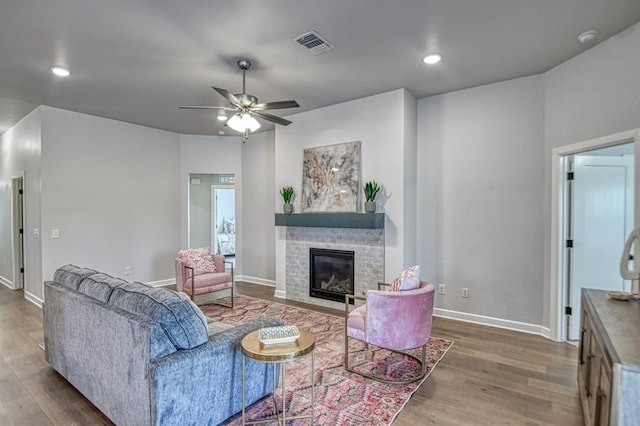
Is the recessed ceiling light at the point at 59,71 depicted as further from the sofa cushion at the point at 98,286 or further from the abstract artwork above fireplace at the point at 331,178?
the abstract artwork above fireplace at the point at 331,178

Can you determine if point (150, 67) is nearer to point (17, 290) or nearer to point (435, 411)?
point (435, 411)

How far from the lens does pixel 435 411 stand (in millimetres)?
2398

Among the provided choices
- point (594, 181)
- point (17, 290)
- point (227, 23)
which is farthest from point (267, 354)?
point (17, 290)

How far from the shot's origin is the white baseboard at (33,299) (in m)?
5.01

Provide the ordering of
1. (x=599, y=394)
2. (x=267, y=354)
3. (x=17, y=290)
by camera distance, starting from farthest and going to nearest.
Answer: (x=17, y=290) → (x=267, y=354) → (x=599, y=394)

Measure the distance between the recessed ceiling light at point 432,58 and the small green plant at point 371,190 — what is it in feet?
5.22

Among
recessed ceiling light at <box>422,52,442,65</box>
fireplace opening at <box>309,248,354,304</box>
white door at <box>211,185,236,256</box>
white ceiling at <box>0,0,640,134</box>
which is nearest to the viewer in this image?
white ceiling at <box>0,0,640,134</box>

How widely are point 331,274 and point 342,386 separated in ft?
7.72

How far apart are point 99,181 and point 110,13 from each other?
12.1 ft

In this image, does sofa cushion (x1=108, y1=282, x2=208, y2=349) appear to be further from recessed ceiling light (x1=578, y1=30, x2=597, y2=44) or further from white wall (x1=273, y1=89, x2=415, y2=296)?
recessed ceiling light (x1=578, y1=30, x2=597, y2=44)

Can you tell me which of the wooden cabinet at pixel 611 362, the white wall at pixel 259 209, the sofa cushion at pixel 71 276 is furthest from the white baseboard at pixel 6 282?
the wooden cabinet at pixel 611 362

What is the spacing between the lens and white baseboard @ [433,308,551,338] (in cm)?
383

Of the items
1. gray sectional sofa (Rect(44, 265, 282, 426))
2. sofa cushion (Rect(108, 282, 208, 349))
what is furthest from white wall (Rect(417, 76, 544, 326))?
sofa cushion (Rect(108, 282, 208, 349))

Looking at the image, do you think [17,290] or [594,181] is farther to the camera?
[17,290]
